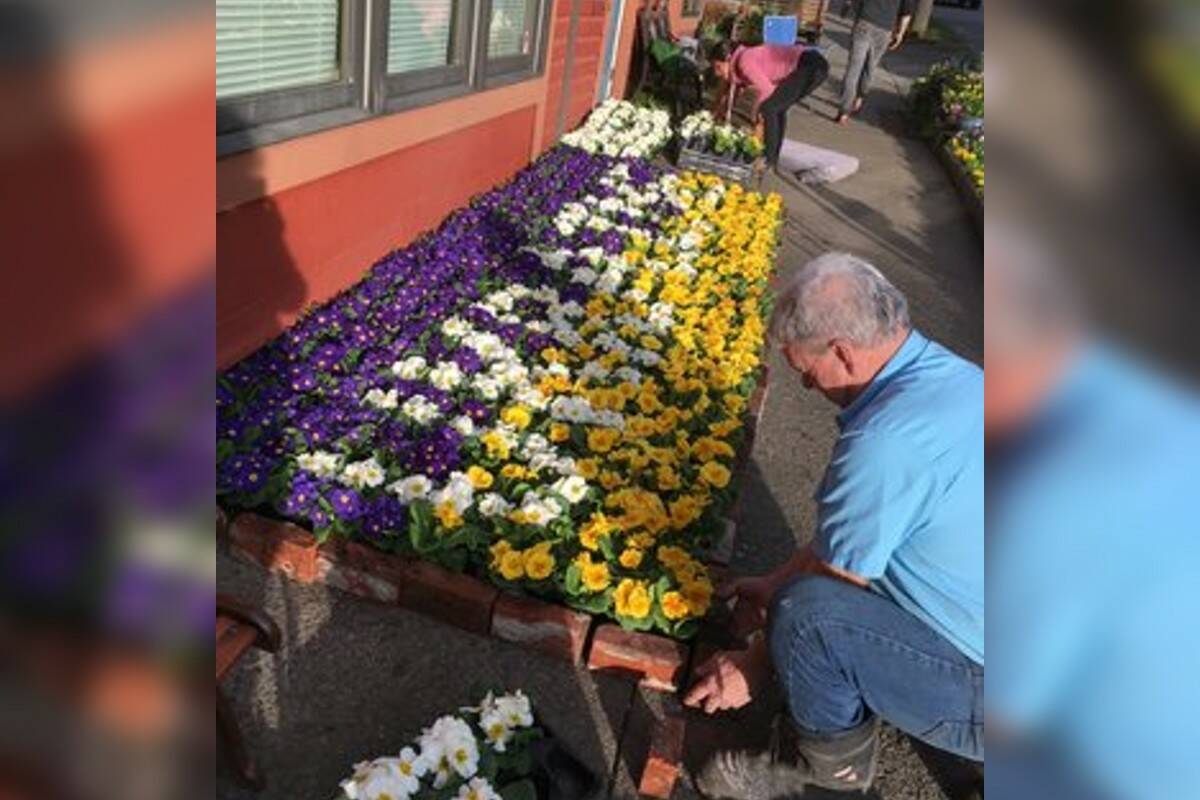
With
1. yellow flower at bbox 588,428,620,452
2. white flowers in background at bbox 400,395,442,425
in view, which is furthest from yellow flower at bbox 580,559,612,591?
white flowers in background at bbox 400,395,442,425

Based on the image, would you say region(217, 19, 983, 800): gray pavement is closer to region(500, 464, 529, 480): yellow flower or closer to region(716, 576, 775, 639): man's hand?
region(716, 576, 775, 639): man's hand

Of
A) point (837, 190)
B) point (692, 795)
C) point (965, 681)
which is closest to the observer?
point (965, 681)

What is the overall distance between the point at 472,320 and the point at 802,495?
1.58 m

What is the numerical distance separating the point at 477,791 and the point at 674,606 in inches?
32.1

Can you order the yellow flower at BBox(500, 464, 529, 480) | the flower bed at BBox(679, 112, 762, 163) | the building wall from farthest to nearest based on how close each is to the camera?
the flower bed at BBox(679, 112, 762, 163)
the building wall
the yellow flower at BBox(500, 464, 529, 480)

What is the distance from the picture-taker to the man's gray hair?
2.12 m

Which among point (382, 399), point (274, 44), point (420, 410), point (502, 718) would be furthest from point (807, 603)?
point (274, 44)

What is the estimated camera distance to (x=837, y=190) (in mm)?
9430

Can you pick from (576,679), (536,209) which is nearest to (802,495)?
(576,679)

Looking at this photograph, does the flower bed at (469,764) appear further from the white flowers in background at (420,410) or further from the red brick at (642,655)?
the white flowers in background at (420,410)

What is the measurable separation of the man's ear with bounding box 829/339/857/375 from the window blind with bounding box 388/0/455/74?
2.79 metres
